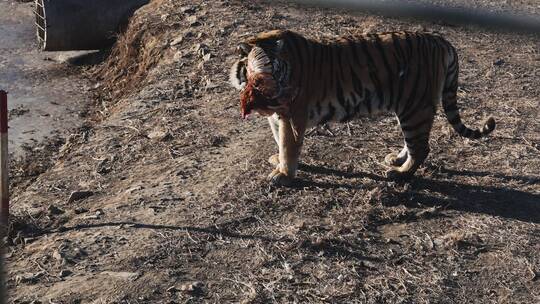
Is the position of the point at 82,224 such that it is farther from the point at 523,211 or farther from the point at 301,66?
the point at 523,211

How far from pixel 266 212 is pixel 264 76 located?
3.13ft

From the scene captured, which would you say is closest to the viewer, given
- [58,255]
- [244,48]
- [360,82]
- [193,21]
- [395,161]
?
[58,255]

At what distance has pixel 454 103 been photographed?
6570 mm

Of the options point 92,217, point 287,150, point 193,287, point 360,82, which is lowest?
point 92,217

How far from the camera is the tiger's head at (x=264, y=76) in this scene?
590 centimetres

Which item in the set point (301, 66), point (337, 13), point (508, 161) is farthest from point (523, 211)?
point (337, 13)

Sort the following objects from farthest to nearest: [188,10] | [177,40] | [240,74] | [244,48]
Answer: [188,10]
[177,40]
[240,74]
[244,48]

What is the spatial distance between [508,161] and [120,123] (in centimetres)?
358

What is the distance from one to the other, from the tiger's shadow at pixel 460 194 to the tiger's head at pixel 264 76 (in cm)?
75

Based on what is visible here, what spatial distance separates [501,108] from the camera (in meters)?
7.93

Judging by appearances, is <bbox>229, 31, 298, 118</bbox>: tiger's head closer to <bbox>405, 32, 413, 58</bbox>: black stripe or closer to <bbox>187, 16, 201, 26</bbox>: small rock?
<bbox>405, 32, 413, 58</bbox>: black stripe

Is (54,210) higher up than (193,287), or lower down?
lower down

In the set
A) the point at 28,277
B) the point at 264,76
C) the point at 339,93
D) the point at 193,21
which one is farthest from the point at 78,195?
the point at 193,21

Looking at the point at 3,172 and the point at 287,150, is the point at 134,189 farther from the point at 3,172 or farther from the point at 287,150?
the point at 287,150
